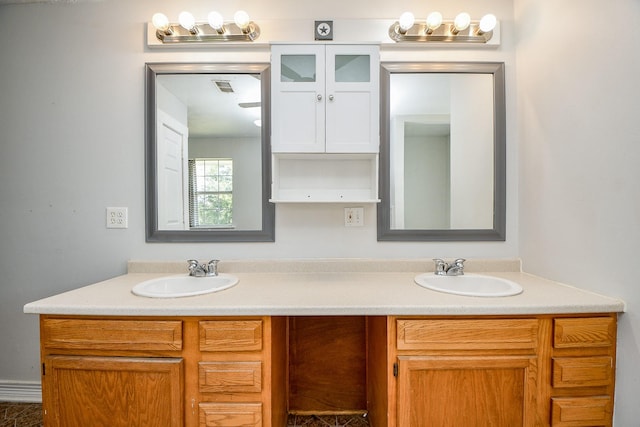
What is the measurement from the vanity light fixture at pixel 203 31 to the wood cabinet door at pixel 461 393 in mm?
1653

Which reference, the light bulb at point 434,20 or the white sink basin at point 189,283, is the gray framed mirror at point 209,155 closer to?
the white sink basin at point 189,283

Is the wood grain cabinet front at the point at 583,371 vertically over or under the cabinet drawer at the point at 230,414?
over

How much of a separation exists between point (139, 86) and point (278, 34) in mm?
795

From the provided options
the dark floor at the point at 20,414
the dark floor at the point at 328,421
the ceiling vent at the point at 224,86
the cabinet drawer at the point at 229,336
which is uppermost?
the ceiling vent at the point at 224,86

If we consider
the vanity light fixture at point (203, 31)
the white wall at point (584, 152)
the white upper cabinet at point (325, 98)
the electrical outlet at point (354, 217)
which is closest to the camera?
the white wall at point (584, 152)

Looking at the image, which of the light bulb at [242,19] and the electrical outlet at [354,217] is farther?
the electrical outlet at [354,217]

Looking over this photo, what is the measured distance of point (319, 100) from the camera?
1360mm

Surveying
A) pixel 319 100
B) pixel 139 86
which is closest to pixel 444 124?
pixel 319 100

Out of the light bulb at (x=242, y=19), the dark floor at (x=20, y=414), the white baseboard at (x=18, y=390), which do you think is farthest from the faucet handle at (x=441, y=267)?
the white baseboard at (x=18, y=390)

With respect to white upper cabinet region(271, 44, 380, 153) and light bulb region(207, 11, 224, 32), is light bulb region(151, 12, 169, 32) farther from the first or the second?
white upper cabinet region(271, 44, 380, 153)

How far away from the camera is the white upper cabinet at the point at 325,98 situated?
1.36 meters

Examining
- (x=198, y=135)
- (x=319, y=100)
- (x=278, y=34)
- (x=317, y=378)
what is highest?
(x=278, y=34)

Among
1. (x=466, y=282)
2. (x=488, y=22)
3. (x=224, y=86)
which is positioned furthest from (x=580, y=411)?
(x=224, y=86)

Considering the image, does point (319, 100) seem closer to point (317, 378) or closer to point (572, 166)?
point (572, 166)
